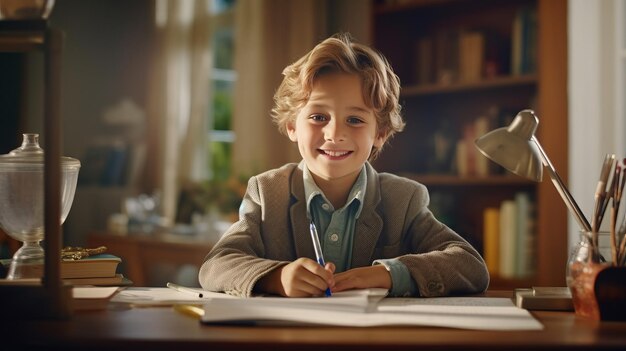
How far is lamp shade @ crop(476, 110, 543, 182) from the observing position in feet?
3.47

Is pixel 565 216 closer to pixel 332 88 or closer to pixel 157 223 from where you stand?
pixel 332 88

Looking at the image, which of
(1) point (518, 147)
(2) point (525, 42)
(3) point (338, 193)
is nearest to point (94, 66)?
(2) point (525, 42)

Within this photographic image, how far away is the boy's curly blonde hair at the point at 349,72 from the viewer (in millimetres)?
1343

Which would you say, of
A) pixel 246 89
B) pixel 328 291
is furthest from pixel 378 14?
pixel 328 291

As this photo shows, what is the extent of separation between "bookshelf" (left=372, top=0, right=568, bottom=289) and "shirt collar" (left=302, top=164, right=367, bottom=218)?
1713mm

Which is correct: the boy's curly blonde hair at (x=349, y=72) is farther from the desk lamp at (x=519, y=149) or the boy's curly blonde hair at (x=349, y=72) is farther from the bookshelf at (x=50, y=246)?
the bookshelf at (x=50, y=246)

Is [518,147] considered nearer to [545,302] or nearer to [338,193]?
[545,302]

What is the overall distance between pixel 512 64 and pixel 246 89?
180 centimetres

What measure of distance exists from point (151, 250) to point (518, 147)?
316 cm

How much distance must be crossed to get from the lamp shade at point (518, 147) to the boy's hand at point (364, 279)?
0.24 meters

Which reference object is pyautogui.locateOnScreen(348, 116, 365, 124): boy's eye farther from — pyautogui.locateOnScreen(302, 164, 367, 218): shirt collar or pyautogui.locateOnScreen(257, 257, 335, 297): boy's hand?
pyautogui.locateOnScreen(257, 257, 335, 297): boy's hand

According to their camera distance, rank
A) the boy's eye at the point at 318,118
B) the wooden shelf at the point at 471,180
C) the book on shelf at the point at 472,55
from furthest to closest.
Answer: the book on shelf at the point at 472,55 < the wooden shelf at the point at 471,180 < the boy's eye at the point at 318,118

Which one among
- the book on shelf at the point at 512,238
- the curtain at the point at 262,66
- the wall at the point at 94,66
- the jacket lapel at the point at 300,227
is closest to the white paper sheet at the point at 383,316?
the jacket lapel at the point at 300,227

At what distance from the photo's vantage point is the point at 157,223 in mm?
4418
